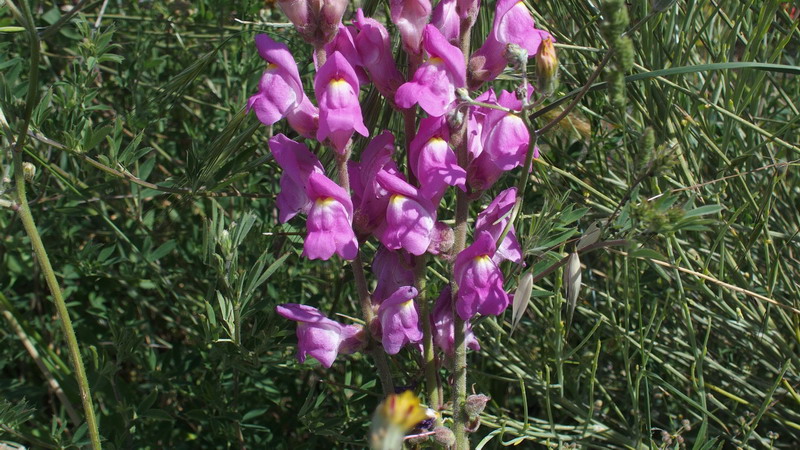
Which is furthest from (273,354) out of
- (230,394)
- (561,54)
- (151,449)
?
(561,54)

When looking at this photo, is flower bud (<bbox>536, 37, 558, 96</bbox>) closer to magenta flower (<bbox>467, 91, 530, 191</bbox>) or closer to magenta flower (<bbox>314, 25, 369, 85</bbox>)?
magenta flower (<bbox>467, 91, 530, 191</bbox>)

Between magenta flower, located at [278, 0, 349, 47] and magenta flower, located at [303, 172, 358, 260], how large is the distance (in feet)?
0.53

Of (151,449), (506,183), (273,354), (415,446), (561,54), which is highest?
(561,54)

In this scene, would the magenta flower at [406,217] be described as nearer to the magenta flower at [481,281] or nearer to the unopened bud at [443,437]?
the magenta flower at [481,281]

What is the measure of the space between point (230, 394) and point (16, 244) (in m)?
0.54

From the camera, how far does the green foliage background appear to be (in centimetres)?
121

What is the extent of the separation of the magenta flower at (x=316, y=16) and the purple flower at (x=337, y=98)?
4 cm

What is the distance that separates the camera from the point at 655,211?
0.85m

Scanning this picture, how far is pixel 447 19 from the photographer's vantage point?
941mm

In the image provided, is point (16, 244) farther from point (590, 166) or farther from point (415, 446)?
point (590, 166)

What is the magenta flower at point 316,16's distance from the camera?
0.90 metres

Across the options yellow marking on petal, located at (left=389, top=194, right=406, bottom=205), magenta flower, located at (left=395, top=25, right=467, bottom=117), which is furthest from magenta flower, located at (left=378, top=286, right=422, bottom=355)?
magenta flower, located at (left=395, top=25, right=467, bottom=117)

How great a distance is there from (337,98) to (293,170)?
119 millimetres

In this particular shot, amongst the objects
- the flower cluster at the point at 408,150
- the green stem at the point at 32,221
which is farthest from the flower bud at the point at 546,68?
the green stem at the point at 32,221
